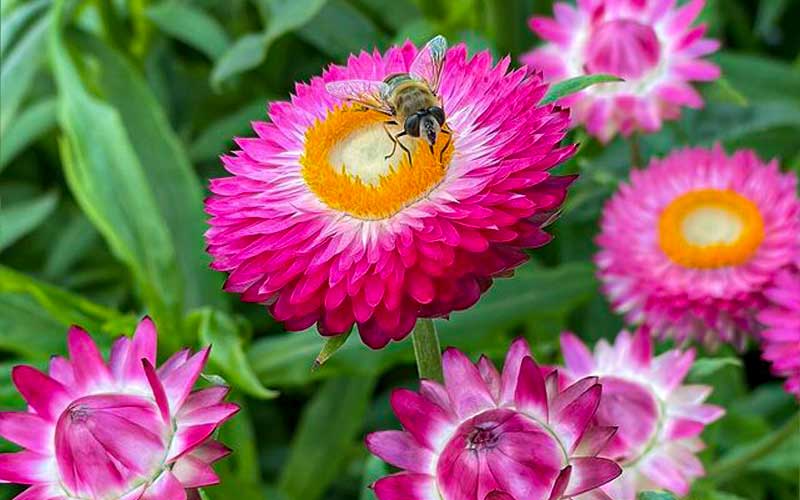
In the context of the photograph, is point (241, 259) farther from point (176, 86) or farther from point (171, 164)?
point (176, 86)

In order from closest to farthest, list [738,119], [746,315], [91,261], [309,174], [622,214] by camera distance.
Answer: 1. [309,174]
2. [746,315]
3. [622,214]
4. [738,119]
5. [91,261]

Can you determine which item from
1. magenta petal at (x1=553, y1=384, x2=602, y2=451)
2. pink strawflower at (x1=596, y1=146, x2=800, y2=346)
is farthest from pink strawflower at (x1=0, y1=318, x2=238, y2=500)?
pink strawflower at (x1=596, y1=146, x2=800, y2=346)

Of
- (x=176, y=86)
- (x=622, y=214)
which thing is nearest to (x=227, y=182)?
(x=622, y=214)

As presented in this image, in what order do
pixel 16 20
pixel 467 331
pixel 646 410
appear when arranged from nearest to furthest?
1. pixel 646 410
2. pixel 467 331
3. pixel 16 20

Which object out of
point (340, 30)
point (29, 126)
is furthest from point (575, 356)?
point (29, 126)

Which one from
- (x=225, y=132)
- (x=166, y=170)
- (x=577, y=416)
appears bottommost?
(x=577, y=416)

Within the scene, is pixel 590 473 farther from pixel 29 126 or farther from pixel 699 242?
pixel 29 126

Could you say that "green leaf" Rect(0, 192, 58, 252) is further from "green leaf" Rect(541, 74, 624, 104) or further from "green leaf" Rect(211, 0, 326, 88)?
"green leaf" Rect(541, 74, 624, 104)
